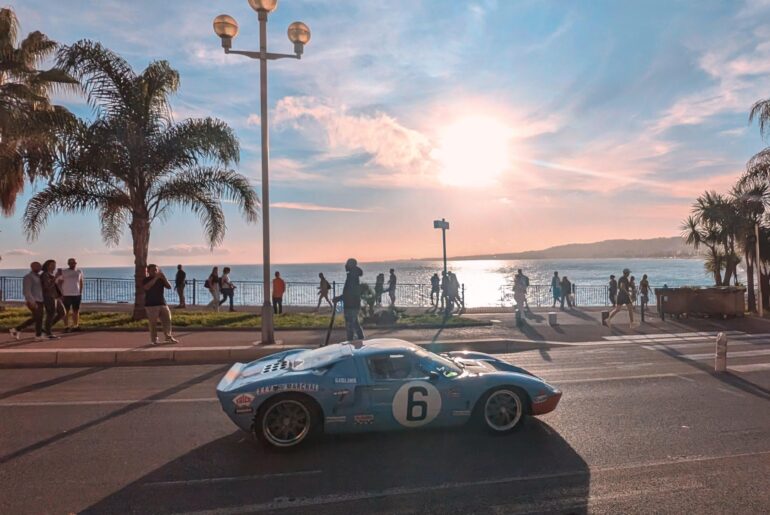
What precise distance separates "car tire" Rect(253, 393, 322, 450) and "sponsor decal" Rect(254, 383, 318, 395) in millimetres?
76

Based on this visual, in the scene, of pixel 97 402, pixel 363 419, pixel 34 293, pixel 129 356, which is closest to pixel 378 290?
pixel 129 356

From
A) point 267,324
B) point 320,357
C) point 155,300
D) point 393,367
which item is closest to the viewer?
point 393,367

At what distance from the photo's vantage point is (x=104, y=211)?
16062 mm

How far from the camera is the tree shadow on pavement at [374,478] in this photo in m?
4.07

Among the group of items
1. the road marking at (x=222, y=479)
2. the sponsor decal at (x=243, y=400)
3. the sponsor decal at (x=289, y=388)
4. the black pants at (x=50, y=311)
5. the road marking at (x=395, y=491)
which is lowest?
the road marking at (x=395, y=491)

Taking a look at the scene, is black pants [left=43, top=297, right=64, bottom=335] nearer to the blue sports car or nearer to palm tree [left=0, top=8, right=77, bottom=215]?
palm tree [left=0, top=8, right=77, bottom=215]

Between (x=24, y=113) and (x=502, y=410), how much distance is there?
14.0 metres

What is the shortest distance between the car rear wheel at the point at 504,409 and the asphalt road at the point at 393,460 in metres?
0.16

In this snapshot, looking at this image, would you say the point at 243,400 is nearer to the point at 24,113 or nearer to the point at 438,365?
Result: the point at 438,365

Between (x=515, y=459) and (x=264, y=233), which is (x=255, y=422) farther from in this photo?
(x=264, y=233)

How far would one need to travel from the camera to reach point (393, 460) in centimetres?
504

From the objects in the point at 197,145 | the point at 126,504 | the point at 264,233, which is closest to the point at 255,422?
the point at 126,504

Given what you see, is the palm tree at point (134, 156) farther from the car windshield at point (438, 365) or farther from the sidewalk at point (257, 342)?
the car windshield at point (438, 365)

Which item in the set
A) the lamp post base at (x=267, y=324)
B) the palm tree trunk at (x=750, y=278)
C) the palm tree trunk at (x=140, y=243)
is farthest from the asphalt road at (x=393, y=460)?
the palm tree trunk at (x=750, y=278)
